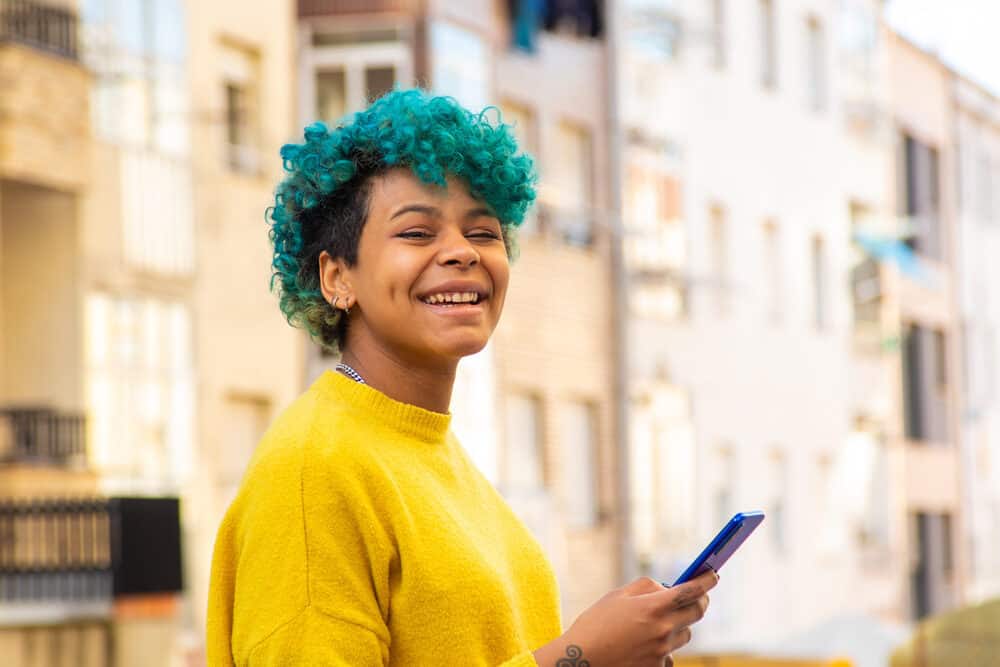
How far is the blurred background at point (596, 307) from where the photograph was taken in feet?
66.7

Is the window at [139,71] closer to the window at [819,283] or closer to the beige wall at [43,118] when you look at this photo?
the beige wall at [43,118]

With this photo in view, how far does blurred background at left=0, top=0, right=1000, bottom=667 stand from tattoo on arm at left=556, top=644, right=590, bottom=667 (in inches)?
41.2

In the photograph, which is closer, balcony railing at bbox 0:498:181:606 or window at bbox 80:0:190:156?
balcony railing at bbox 0:498:181:606

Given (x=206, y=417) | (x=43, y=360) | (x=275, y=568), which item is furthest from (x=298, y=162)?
(x=206, y=417)

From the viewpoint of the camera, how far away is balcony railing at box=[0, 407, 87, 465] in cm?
2020

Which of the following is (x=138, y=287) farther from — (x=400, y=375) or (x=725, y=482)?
(x=400, y=375)

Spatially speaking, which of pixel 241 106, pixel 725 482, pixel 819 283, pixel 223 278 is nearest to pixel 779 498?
pixel 725 482

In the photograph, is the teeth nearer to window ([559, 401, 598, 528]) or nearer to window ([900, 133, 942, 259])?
window ([559, 401, 598, 528])

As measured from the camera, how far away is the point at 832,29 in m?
41.2

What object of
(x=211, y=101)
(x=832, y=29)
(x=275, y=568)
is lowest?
(x=275, y=568)

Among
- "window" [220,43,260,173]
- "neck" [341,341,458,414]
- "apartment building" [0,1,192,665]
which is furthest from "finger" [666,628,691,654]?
"window" [220,43,260,173]

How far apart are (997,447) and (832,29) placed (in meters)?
12.0

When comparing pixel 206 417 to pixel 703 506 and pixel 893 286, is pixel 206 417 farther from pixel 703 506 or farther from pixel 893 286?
pixel 893 286

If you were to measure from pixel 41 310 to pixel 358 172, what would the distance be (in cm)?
1844
